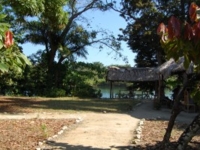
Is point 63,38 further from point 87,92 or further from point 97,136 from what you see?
point 97,136

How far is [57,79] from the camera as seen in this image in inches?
990

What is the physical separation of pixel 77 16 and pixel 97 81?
5488mm

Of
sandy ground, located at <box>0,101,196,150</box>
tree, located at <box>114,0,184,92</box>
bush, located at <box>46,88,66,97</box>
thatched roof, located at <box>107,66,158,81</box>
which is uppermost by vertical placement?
tree, located at <box>114,0,184,92</box>

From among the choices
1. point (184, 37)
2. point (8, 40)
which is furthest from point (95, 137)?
point (184, 37)

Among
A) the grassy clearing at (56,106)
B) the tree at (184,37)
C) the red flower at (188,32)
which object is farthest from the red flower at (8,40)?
the grassy clearing at (56,106)

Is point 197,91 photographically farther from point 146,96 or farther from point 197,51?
point 146,96

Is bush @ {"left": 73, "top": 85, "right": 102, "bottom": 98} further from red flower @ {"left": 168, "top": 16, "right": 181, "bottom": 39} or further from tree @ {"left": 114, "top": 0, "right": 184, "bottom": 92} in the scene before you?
red flower @ {"left": 168, "top": 16, "right": 181, "bottom": 39}

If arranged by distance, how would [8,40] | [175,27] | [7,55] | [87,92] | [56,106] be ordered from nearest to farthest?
[175,27] < [7,55] < [8,40] < [56,106] < [87,92]

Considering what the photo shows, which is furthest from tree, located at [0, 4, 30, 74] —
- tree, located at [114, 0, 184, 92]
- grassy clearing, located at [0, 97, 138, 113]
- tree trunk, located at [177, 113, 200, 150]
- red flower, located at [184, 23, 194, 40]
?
tree, located at [114, 0, 184, 92]

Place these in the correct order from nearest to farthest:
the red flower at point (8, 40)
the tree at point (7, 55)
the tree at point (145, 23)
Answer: the tree at point (7, 55)
the red flower at point (8, 40)
the tree at point (145, 23)

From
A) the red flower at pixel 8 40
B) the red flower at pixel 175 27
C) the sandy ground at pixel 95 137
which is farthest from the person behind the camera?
the sandy ground at pixel 95 137

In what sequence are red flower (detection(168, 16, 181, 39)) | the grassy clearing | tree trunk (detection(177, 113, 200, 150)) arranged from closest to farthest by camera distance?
1. red flower (detection(168, 16, 181, 39))
2. tree trunk (detection(177, 113, 200, 150))
3. the grassy clearing

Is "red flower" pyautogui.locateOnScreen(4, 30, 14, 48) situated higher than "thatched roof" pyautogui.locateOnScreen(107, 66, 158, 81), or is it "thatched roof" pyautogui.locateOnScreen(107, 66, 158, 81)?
"thatched roof" pyautogui.locateOnScreen(107, 66, 158, 81)

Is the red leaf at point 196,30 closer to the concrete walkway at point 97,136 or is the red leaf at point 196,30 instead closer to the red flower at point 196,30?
the red flower at point 196,30
